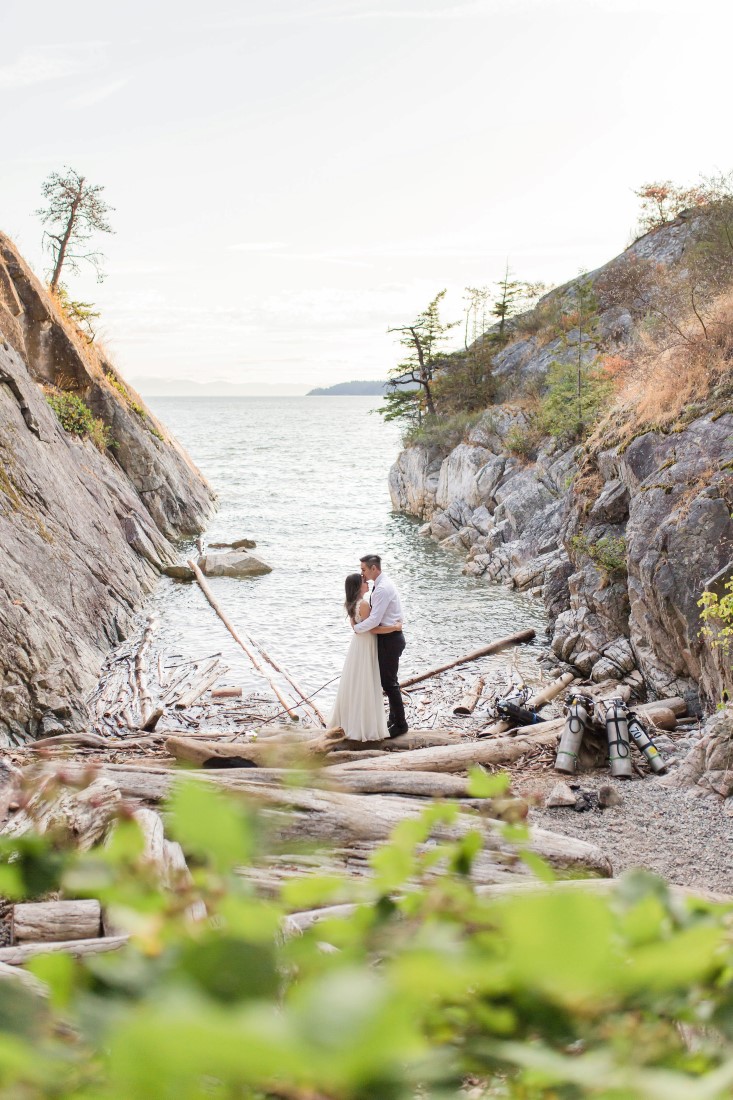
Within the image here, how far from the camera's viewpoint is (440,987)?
1.61 feet

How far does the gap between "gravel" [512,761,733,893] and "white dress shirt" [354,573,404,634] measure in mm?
2158

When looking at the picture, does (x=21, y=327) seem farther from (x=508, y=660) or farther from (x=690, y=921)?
(x=690, y=921)

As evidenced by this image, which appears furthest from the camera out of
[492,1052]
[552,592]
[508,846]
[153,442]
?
[153,442]

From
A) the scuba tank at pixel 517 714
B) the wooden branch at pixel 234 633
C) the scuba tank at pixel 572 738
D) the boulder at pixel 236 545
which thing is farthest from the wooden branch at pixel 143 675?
the boulder at pixel 236 545

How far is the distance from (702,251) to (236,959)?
20.9m

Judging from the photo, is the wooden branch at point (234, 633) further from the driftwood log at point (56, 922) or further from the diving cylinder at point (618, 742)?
the driftwood log at point (56, 922)

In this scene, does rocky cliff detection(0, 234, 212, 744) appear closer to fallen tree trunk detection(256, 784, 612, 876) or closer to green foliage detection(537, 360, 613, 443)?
fallen tree trunk detection(256, 784, 612, 876)

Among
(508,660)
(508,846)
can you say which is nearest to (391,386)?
(508,660)

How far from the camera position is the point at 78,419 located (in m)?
17.8

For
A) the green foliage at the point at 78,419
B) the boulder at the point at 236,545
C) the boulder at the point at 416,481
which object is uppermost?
the green foliage at the point at 78,419

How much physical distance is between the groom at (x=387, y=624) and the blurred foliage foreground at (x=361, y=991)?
7344 mm

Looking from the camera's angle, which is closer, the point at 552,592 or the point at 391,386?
the point at 552,592

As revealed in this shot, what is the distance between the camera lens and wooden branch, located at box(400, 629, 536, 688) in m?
12.1

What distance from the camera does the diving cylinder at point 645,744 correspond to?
7598 mm
